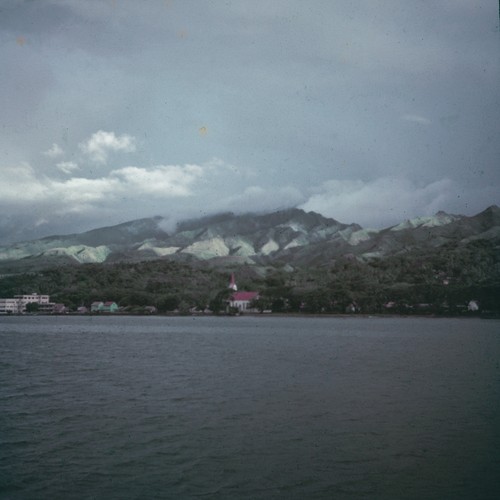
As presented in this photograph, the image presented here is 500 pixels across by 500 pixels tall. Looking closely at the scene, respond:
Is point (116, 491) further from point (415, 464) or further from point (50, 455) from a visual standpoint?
point (415, 464)

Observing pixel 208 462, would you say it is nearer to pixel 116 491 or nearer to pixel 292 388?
pixel 116 491

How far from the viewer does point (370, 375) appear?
3803 cm

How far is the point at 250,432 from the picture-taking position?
21531 millimetres

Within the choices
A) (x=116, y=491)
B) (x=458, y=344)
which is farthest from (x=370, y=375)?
(x=458, y=344)

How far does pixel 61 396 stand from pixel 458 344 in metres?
48.0

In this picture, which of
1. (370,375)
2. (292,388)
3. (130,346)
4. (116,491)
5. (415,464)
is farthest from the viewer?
(130,346)

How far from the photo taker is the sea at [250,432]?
1576cm

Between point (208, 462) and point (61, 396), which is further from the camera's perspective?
point (61, 396)

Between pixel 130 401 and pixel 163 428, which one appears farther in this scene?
pixel 130 401

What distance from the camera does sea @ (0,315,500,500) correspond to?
51.7 feet

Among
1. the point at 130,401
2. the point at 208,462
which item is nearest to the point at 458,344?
the point at 130,401

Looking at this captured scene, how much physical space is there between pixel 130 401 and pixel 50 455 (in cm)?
936

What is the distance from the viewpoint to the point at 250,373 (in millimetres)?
38969

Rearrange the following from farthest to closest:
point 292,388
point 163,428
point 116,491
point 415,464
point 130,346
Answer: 1. point 130,346
2. point 292,388
3. point 163,428
4. point 415,464
5. point 116,491
